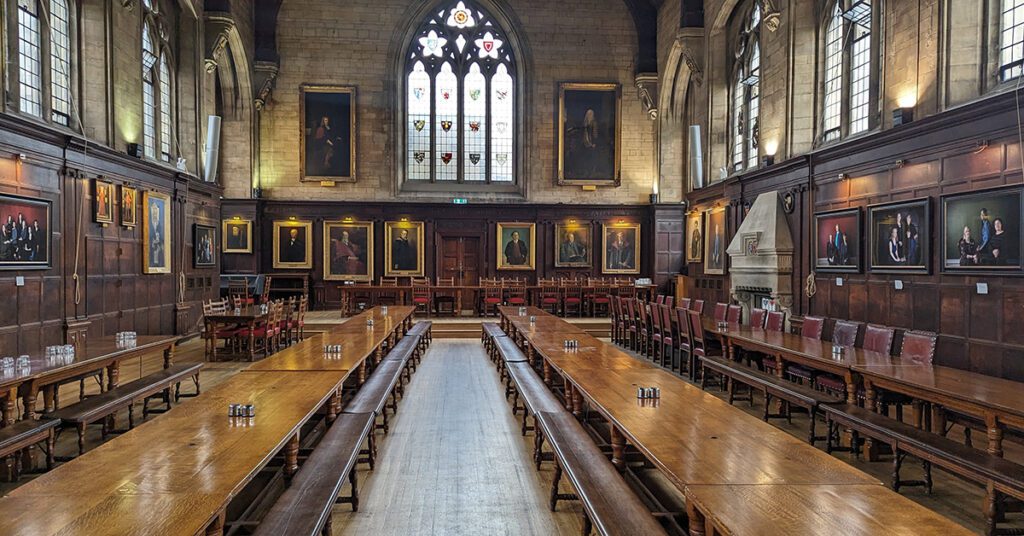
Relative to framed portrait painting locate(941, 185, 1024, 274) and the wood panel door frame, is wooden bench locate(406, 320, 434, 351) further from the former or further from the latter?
framed portrait painting locate(941, 185, 1024, 274)

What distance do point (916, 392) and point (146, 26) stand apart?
1524 centimetres

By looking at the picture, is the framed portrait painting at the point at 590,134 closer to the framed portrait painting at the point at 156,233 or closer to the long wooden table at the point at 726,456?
the framed portrait painting at the point at 156,233

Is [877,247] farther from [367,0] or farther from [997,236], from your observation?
[367,0]

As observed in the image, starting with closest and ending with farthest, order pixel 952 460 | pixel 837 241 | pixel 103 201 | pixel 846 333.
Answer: pixel 952 460 < pixel 846 333 < pixel 837 241 < pixel 103 201

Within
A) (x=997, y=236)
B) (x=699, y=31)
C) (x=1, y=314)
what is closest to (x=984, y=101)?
(x=997, y=236)

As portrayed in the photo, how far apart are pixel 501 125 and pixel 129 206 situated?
11485 millimetres

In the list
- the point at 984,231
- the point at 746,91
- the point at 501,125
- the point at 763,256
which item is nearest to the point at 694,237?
the point at 746,91

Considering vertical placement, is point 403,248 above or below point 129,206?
below

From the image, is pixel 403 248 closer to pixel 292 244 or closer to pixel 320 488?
pixel 292 244

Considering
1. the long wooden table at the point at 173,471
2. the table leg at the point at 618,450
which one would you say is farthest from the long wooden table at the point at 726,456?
the long wooden table at the point at 173,471

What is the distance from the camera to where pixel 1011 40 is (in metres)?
7.43

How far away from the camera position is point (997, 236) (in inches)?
271

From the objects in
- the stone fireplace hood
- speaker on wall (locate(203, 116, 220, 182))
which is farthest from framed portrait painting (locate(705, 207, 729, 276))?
speaker on wall (locate(203, 116, 220, 182))

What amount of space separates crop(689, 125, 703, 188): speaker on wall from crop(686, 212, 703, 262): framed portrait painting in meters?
0.99
